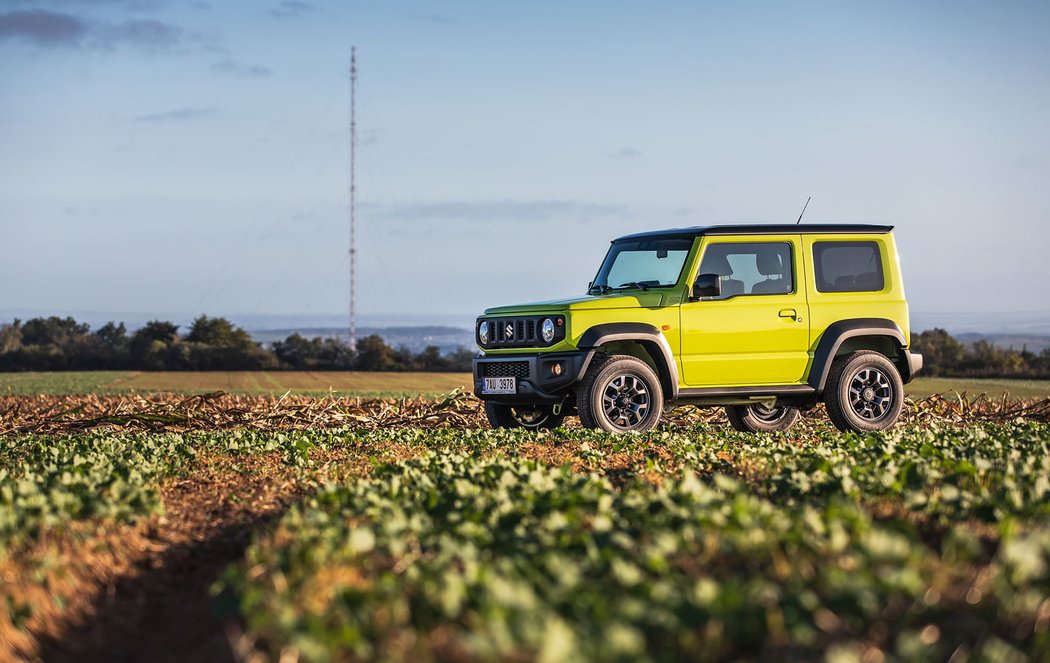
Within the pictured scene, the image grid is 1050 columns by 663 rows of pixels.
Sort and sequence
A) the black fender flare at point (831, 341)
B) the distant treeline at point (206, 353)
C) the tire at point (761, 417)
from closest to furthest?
the black fender flare at point (831, 341) < the tire at point (761, 417) < the distant treeline at point (206, 353)

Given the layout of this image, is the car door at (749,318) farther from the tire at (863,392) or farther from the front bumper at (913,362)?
the front bumper at (913,362)

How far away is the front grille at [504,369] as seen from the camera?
505 inches

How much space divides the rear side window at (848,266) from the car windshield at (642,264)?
164 cm

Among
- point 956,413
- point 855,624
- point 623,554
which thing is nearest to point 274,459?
point 623,554

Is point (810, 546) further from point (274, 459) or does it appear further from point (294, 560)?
point (274, 459)

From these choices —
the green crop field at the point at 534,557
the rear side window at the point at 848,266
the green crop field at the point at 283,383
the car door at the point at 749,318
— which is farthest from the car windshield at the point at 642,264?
the green crop field at the point at 283,383

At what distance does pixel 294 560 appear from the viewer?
200 inches

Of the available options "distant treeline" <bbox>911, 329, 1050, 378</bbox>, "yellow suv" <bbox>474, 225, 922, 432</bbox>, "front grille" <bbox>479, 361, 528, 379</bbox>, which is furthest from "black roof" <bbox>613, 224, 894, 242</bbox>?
"distant treeline" <bbox>911, 329, 1050, 378</bbox>

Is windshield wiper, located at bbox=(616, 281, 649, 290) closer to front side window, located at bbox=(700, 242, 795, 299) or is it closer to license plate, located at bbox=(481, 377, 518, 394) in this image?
front side window, located at bbox=(700, 242, 795, 299)

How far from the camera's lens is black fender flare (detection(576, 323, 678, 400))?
12414 millimetres

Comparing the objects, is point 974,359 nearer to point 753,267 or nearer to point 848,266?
point 848,266

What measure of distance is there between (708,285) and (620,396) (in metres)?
1.51

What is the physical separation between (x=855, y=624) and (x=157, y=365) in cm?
3051

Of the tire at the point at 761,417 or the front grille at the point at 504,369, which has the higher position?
the front grille at the point at 504,369
